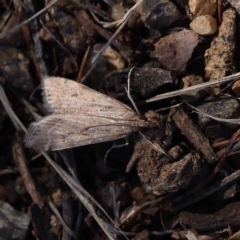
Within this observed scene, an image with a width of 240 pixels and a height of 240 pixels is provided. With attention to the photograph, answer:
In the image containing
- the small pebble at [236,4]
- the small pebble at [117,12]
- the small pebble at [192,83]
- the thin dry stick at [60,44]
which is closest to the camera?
the small pebble at [236,4]

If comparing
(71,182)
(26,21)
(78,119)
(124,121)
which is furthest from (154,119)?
(26,21)

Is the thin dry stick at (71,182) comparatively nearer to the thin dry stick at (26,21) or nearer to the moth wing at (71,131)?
the moth wing at (71,131)

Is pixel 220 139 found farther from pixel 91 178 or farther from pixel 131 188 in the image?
pixel 91 178

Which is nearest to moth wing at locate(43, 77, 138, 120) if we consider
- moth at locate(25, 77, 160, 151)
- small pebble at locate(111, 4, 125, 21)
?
moth at locate(25, 77, 160, 151)

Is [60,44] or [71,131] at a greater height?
[60,44]

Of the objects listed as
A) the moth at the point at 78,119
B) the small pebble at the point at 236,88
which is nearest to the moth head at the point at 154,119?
the moth at the point at 78,119

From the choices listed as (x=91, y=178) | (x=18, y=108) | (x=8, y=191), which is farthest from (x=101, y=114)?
(x=8, y=191)

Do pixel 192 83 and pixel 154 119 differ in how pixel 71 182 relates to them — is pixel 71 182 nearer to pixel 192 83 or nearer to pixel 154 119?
pixel 154 119

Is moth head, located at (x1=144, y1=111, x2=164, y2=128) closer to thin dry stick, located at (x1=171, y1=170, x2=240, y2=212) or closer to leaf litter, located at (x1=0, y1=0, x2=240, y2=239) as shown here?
leaf litter, located at (x1=0, y1=0, x2=240, y2=239)
